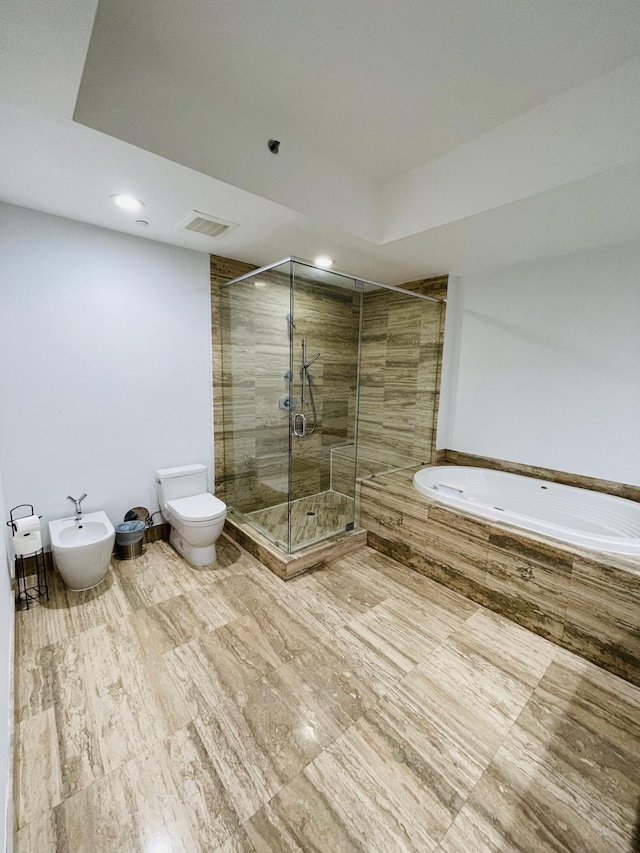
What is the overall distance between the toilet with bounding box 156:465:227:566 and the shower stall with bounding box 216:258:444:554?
38 cm

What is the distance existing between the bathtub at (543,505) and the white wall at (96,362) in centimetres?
218

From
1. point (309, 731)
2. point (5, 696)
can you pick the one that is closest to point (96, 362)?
point (5, 696)

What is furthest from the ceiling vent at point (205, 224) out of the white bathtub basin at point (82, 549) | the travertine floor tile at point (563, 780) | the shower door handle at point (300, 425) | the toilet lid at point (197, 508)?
the travertine floor tile at point (563, 780)

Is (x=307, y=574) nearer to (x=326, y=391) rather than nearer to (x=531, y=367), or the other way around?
(x=326, y=391)

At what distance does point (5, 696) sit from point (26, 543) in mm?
962

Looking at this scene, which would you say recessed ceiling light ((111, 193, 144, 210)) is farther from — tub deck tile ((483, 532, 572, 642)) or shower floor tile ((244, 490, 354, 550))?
tub deck tile ((483, 532, 572, 642))

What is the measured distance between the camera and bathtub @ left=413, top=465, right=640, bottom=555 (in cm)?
197

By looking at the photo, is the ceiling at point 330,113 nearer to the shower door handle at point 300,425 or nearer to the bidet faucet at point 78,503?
the shower door handle at point 300,425

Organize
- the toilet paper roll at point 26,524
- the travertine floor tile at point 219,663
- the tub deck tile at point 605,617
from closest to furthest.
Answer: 1. the travertine floor tile at point 219,663
2. the tub deck tile at point 605,617
3. the toilet paper roll at point 26,524

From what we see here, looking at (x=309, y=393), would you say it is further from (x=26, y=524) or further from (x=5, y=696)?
(x=5, y=696)

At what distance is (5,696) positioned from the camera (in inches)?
52.5

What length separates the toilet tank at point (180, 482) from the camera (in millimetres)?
2701

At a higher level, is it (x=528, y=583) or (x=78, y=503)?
(x=78, y=503)

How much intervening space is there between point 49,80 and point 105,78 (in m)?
0.35
